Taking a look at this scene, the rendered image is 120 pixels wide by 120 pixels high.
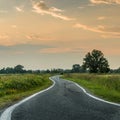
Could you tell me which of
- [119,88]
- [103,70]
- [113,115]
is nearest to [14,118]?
[113,115]

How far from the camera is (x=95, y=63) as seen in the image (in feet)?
573

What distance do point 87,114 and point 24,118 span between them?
207 cm

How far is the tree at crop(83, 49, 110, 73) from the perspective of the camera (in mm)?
171625

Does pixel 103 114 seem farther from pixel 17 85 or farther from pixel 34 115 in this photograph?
pixel 17 85

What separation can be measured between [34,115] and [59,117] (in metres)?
1.20

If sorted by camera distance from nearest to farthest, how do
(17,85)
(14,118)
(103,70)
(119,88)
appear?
(14,118) → (119,88) → (17,85) → (103,70)

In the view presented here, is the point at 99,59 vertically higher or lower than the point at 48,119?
higher

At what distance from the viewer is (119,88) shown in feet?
113

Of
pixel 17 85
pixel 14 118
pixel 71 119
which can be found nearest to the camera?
pixel 71 119

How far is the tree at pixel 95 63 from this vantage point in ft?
563

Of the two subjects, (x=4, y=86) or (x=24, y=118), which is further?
(x=4, y=86)

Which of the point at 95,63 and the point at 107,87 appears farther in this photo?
the point at 95,63

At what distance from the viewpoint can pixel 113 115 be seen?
1219 centimetres

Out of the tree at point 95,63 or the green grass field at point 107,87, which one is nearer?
the green grass field at point 107,87
